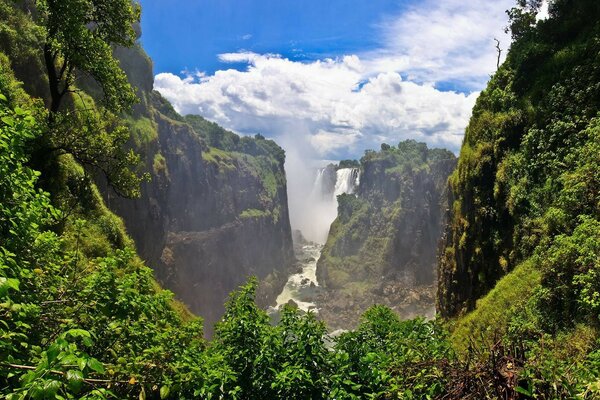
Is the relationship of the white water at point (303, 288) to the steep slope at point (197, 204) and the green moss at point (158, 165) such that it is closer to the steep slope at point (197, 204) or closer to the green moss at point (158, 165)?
the steep slope at point (197, 204)

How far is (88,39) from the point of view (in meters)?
15.3

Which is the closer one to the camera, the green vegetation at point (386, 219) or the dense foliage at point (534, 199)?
the dense foliage at point (534, 199)

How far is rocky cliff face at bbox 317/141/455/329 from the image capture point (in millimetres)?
100750

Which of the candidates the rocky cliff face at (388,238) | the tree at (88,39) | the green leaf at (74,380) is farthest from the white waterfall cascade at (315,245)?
the green leaf at (74,380)

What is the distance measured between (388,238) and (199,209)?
194 ft

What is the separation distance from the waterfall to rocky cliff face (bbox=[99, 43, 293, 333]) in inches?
1088

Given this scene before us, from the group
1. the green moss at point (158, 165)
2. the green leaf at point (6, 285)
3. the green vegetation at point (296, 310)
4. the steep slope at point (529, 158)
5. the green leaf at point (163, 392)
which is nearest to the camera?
the green leaf at point (6, 285)

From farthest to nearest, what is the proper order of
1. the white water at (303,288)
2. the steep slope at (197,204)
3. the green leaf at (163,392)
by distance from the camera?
the white water at (303,288), the steep slope at (197,204), the green leaf at (163,392)

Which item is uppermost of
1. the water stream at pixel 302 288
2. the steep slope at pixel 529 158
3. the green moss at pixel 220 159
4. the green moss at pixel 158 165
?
the green moss at pixel 220 159

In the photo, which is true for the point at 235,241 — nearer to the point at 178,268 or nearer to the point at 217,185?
the point at 217,185

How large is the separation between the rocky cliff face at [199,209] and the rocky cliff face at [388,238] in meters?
24.4

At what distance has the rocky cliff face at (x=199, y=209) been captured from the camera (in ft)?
240

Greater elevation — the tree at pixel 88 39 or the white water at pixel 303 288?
the tree at pixel 88 39

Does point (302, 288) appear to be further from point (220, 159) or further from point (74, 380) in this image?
point (74, 380)
